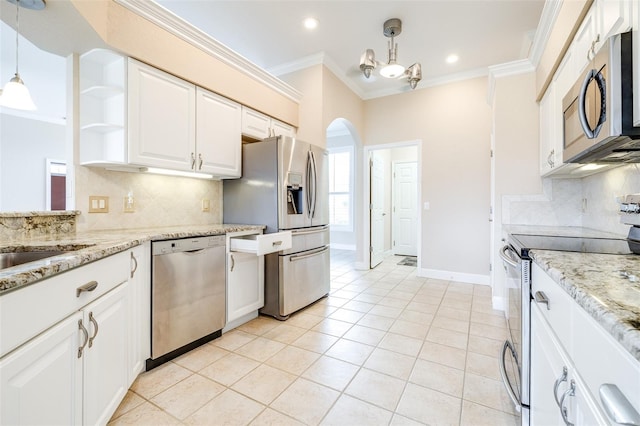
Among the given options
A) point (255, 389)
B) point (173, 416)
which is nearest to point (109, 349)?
point (173, 416)

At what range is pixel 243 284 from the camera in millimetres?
2422

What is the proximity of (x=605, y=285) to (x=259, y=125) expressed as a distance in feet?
9.46

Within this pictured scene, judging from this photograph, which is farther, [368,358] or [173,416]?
[368,358]

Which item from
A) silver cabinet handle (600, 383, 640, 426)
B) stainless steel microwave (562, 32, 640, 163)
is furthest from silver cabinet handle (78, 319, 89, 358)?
stainless steel microwave (562, 32, 640, 163)

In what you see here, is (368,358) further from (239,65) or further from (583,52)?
(239,65)

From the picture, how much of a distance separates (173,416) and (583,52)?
2.95 metres

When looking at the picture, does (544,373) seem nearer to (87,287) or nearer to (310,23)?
(87,287)

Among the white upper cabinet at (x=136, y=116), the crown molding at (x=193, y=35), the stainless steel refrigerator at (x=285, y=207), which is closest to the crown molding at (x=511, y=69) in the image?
the stainless steel refrigerator at (x=285, y=207)

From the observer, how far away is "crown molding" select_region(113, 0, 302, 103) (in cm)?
193

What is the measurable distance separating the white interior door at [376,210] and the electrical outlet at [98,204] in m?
3.42

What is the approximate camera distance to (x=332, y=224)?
6.81 meters

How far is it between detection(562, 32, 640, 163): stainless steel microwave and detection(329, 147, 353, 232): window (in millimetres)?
5178

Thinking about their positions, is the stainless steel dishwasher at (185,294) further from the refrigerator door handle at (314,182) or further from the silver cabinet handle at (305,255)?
the refrigerator door handle at (314,182)

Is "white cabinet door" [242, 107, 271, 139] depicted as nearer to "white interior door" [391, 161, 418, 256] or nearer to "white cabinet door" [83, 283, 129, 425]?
"white cabinet door" [83, 283, 129, 425]
